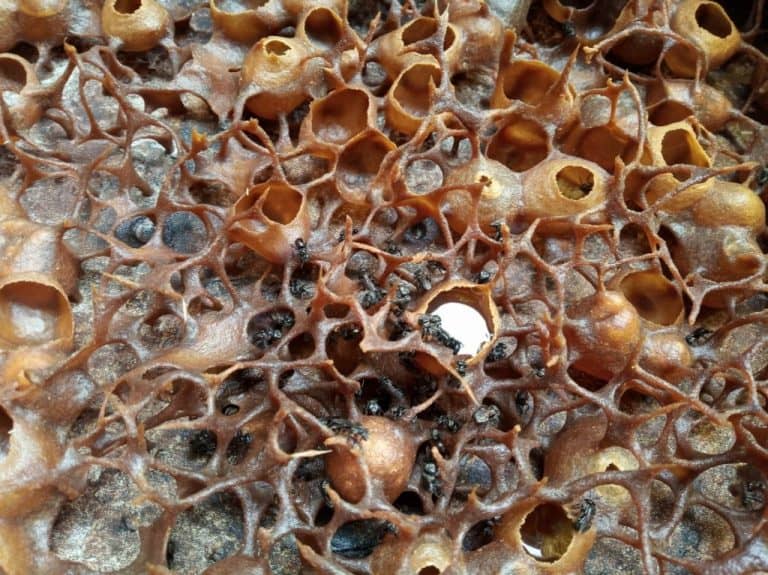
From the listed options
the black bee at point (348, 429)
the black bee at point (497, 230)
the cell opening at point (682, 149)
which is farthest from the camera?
the cell opening at point (682, 149)

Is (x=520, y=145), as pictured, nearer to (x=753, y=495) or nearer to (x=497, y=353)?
(x=497, y=353)

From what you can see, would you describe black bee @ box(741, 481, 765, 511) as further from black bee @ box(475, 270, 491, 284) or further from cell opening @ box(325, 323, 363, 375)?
cell opening @ box(325, 323, 363, 375)

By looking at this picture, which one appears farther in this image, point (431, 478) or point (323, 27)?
point (323, 27)

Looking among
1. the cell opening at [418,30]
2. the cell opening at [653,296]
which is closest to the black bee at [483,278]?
the cell opening at [653,296]

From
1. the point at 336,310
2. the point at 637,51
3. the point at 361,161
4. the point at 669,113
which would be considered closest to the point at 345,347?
the point at 336,310

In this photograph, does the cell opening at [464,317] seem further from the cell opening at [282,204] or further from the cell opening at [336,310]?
the cell opening at [282,204]

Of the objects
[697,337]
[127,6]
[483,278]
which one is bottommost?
[697,337]
